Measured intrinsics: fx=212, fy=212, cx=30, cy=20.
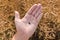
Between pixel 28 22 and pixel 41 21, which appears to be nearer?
pixel 28 22

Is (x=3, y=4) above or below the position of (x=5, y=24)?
above

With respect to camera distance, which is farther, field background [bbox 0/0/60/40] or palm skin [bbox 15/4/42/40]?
field background [bbox 0/0/60/40]

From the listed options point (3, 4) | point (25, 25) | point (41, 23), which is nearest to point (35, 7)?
point (25, 25)

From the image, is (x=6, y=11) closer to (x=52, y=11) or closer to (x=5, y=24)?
(x=5, y=24)

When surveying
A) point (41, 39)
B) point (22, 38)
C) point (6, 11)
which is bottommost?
point (41, 39)
